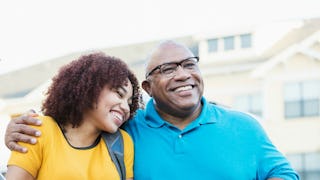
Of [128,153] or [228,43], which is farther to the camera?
[228,43]

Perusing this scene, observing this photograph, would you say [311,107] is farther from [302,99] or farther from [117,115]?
[117,115]

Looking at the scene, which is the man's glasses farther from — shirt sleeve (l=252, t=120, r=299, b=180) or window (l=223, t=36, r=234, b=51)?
window (l=223, t=36, r=234, b=51)

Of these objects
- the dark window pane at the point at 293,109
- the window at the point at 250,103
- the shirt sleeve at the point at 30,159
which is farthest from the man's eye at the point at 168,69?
the window at the point at 250,103

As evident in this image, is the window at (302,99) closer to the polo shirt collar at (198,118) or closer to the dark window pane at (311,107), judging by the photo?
the dark window pane at (311,107)

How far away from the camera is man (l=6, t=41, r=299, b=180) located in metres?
3.49

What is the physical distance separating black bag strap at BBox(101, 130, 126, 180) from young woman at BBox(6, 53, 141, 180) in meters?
0.03

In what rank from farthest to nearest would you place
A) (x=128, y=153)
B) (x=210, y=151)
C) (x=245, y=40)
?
(x=245, y=40), (x=210, y=151), (x=128, y=153)

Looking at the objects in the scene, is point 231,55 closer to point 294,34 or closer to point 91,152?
point 294,34

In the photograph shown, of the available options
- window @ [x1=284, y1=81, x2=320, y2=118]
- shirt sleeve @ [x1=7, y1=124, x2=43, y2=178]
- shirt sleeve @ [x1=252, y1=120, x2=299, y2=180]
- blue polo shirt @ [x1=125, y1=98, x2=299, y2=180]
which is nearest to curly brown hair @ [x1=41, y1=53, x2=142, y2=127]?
shirt sleeve @ [x1=7, y1=124, x2=43, y2=178]

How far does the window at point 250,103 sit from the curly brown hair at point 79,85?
67.8ft

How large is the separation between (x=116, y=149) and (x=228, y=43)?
23274 mm

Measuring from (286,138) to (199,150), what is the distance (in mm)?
20443

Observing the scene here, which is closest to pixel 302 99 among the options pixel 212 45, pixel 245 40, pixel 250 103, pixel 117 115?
pixel 250 103

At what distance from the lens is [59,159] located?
→ 309cm
